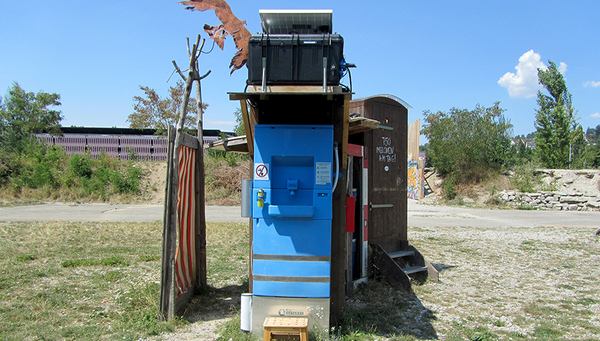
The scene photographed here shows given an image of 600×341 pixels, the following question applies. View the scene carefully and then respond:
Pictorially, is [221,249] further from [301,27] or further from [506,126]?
[506,126]

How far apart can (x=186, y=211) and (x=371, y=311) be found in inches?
113

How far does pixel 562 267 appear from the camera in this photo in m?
8.11

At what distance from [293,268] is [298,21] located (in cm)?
276

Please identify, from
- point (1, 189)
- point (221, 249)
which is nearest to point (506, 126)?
point (221, 249)

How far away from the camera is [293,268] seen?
13.3ft

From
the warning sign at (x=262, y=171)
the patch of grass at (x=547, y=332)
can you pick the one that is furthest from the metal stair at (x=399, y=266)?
the warning sign at (x=262, y=171)

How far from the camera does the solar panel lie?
4301 millimetres

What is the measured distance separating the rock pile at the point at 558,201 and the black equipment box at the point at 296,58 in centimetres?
2181

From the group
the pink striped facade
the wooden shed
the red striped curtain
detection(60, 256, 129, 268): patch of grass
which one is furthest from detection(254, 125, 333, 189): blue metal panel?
the pink striped facade

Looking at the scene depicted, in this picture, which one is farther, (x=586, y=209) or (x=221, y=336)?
(x=586, y=209)

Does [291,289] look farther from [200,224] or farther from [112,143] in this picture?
[112,143]

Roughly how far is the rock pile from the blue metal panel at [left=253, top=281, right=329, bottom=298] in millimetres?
21497

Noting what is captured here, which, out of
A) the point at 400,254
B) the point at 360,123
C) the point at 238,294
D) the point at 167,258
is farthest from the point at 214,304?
the point at 400,254

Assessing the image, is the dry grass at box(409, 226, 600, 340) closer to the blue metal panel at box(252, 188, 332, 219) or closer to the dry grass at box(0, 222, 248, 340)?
the blue metal panel at box(252, 188, 332, 219)
